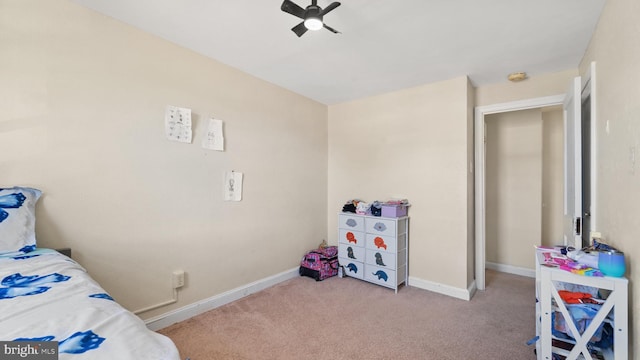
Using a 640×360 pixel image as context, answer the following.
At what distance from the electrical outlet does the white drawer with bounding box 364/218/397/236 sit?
79.7 inches

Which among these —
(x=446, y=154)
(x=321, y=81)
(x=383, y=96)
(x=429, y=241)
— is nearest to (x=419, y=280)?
(x=429, y=241)

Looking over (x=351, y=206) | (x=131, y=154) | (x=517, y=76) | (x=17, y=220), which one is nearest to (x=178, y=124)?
(x=131, y=154)

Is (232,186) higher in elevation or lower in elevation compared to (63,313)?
higher

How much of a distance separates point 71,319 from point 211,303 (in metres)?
1.93

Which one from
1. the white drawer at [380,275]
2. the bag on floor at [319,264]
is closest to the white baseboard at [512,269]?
the white drawer at [380,275]

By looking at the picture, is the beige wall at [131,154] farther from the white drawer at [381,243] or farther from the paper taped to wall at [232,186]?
the white drawer at [381,243]

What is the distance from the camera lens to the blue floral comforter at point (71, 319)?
681 mm

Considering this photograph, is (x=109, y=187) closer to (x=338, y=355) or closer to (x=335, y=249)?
(x=338, y=355)

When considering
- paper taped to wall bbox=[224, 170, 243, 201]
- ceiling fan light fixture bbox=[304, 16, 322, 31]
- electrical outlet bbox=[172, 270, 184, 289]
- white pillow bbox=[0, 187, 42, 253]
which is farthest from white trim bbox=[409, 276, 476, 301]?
white pillow bbox=[0, 187, 42, 253]

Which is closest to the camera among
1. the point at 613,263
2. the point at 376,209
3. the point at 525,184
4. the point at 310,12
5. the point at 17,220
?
the point at 613,263

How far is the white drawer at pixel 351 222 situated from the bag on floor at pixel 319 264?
43 centimetres

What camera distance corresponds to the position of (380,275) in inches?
124

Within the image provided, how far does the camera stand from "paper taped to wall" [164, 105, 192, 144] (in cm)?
229

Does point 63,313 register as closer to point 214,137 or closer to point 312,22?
point 312,22
